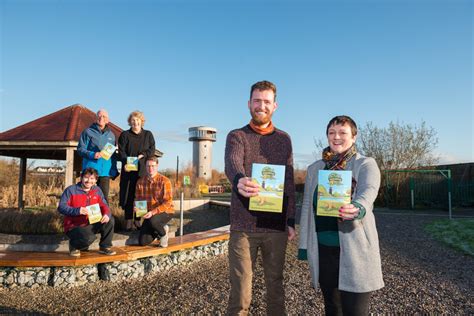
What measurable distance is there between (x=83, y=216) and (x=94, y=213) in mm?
255

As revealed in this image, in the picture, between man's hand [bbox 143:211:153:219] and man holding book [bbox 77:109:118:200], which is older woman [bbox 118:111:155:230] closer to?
man holding book [bbox 77:109:118:200]

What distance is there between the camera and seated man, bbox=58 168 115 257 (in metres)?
4.35

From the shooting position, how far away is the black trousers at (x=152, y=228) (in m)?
4.99

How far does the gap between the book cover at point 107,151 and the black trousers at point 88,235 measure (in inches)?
38.9

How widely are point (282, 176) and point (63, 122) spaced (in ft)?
22.2

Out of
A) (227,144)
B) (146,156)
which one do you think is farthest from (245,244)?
(146,156)

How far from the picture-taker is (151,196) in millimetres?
5129

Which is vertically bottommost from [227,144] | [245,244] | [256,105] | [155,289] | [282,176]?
[155,289]

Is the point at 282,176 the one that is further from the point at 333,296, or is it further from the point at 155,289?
the point at 155,289

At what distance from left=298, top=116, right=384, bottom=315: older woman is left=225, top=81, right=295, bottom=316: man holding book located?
7.5 inches

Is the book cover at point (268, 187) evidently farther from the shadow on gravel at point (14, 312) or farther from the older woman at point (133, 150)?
the older woman at point (133, 150)

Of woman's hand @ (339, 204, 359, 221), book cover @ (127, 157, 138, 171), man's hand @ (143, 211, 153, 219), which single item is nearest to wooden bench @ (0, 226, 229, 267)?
man's hand @ (143, 211, 153, 219)

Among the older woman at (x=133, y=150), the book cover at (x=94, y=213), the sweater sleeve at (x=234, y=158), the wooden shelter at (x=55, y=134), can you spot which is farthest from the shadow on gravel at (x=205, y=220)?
the sweater sleeve at (x=234, y=158)

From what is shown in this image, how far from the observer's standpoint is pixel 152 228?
16.5 ft
